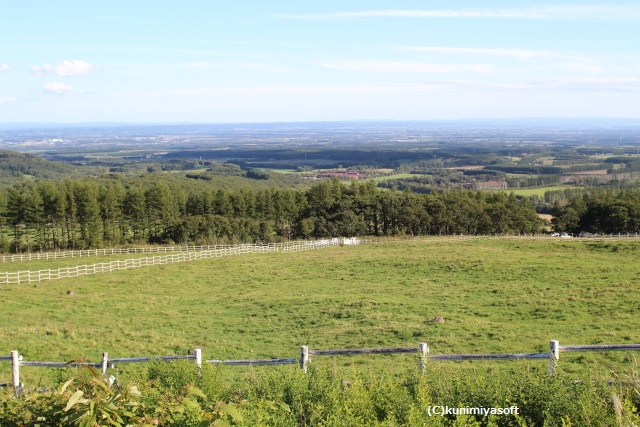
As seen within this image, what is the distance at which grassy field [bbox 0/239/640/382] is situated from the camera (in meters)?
16.3

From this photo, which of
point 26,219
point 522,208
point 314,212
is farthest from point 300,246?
point 522,208

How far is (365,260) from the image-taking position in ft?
124

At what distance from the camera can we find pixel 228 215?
2916 inches

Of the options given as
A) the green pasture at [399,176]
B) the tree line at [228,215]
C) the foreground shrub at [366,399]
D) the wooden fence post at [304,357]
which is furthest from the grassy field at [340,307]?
the green pasture at [399,176]

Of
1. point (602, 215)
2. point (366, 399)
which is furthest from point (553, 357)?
point (602, 215)

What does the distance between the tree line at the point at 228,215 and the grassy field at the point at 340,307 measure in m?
31.4

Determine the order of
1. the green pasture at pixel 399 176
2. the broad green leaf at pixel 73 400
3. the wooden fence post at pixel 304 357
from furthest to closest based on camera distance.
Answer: the green pasture at pixel 399 176 → the wooden fence post at pixel 304 357 → the broad green leaf at pixel 73 400

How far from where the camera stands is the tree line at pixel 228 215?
64188 millimetres

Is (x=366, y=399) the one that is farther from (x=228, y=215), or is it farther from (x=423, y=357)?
(x=228, y=215)

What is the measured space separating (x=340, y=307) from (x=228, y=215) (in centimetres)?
5368

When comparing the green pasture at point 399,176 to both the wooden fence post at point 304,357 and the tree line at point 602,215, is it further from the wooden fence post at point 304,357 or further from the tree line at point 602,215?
the wooden fence post at point 304,357

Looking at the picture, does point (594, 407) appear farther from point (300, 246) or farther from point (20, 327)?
point (300, 246)

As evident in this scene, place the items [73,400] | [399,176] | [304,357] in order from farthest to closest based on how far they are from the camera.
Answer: [399,176] < [304,357] < [73,400]

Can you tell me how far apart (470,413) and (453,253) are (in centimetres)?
3247
